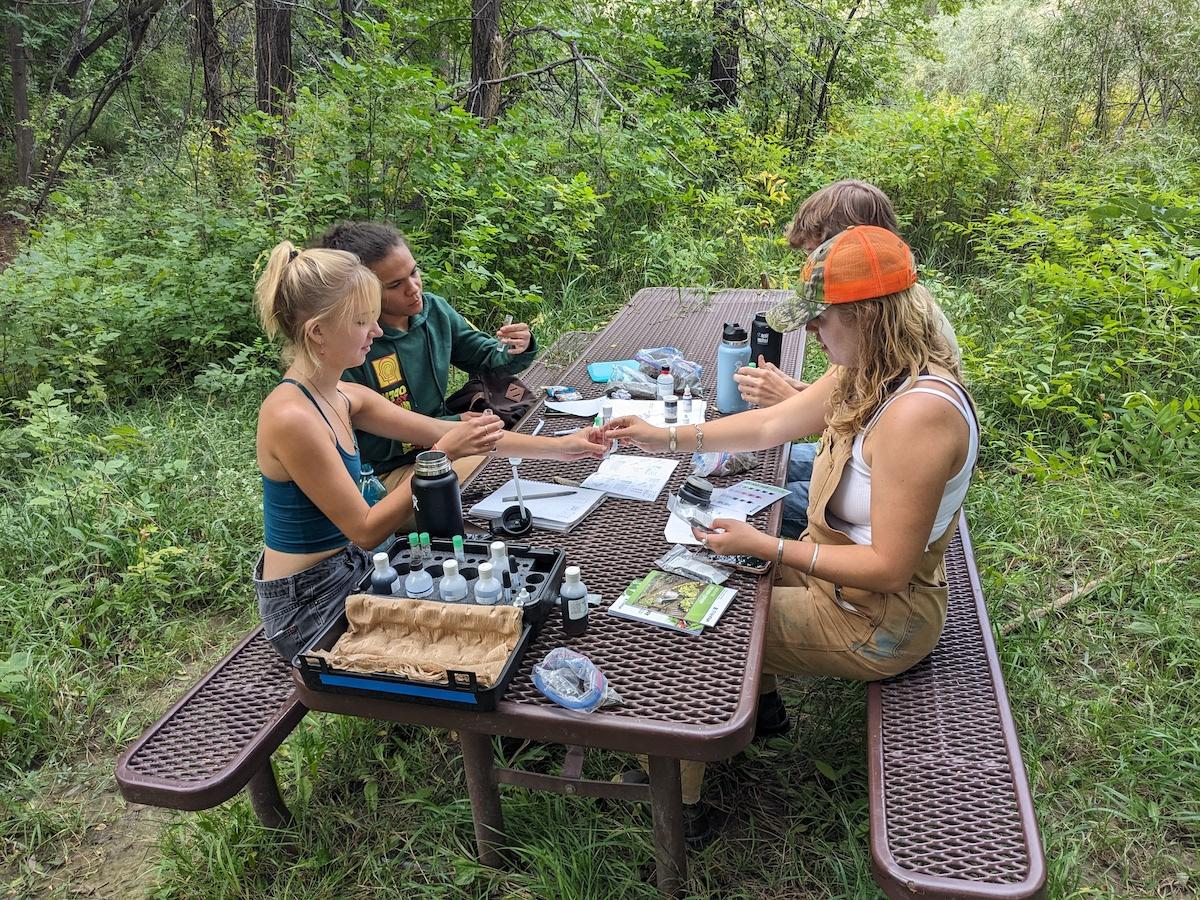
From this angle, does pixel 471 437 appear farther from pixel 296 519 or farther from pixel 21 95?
pixel 21 95

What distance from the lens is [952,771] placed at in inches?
63.9

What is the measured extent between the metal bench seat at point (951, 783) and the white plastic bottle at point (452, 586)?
0.93 m

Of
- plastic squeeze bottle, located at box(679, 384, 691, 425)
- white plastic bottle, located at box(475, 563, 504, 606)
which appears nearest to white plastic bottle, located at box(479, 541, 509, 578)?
white plastic bottle, located at box(475, 563, 504, 606)

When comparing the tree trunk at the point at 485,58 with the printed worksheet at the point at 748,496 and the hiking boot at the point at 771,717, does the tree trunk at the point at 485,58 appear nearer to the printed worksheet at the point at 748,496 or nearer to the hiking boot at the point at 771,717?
the printed worksheet at the point at 748,496

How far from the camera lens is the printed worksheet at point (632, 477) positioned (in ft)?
7.23

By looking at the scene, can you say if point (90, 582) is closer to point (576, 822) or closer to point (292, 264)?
point (292, 264)

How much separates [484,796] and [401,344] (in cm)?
166

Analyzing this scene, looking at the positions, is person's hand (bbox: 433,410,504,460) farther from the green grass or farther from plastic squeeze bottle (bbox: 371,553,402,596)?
the green grass

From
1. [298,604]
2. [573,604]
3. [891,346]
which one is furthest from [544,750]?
[891,346]

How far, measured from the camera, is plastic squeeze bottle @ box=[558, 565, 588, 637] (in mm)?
1571

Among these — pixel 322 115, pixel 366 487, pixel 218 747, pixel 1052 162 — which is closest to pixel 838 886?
pixel 218 747

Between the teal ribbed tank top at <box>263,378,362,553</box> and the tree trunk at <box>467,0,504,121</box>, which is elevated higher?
the tree trunk at <box>467,0,504,121</box>

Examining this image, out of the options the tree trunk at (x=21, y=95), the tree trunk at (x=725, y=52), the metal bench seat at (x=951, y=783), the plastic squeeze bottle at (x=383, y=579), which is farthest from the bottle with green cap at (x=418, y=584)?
the tree trunk at (x=21, y=95)

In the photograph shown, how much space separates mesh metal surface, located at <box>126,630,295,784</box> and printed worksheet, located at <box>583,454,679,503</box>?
1000mm
